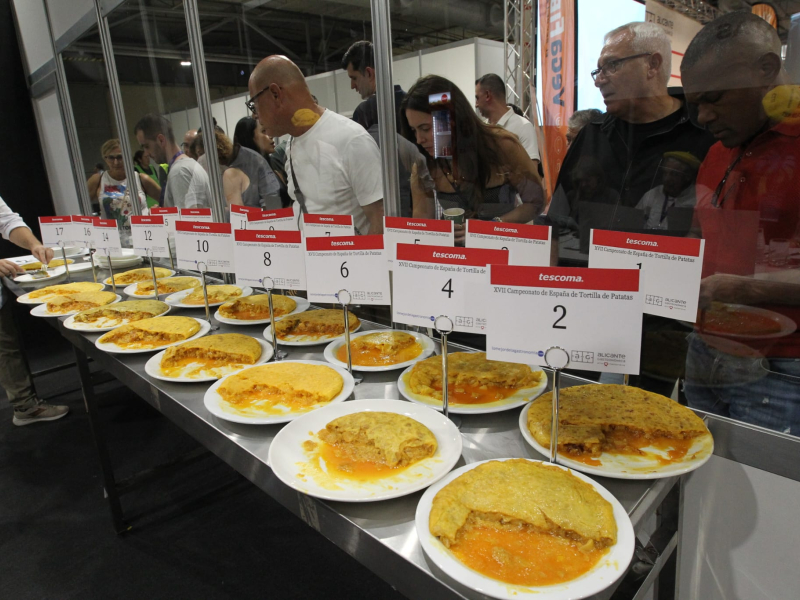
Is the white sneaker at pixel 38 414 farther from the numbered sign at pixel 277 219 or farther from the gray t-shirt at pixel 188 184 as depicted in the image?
the numbered sign at pixel 277 219

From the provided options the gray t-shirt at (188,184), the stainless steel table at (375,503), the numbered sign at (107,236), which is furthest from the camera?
the gray t-shirt at (188,184)

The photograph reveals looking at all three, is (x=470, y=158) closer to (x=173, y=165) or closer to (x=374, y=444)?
(x=374, y=444)

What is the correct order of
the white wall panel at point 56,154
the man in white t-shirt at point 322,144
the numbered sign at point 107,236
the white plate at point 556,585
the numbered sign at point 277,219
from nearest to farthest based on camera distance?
the white plate at point 556,585 < the numbered sign at point 277,219 < the man in white t-shirt at point 322,144 < the numbered sign at point 107,236 < the white wall panel at point 56,154

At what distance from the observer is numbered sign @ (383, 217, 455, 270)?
1.61 metres

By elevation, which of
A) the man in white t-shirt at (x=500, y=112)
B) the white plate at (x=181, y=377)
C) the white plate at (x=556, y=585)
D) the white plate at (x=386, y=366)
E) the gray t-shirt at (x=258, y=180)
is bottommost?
the white plate at (x=556, y=585)

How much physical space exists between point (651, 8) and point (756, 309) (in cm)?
93

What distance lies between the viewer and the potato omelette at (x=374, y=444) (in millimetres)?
1021

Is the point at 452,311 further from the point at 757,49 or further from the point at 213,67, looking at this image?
the point at 213,67

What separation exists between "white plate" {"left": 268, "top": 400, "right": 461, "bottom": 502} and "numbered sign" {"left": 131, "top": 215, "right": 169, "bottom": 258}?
157cm

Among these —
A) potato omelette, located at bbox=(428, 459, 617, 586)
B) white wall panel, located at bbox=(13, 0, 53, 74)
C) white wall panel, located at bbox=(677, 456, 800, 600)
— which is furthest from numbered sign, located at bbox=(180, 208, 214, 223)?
white wall panel, located at bbox=(13, 0, 53, 74)

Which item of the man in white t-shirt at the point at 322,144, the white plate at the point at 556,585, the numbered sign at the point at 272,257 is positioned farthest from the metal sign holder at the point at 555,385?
the man in white t-shirt at the point at 322,144

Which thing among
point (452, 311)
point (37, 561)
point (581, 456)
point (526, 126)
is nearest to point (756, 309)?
point (581, 456)

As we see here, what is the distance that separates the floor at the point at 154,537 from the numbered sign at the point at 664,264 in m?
1.57

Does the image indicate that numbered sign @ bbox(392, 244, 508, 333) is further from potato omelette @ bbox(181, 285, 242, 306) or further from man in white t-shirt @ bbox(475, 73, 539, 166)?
potato omelette @ bbox(181, 285, 242, 306)
